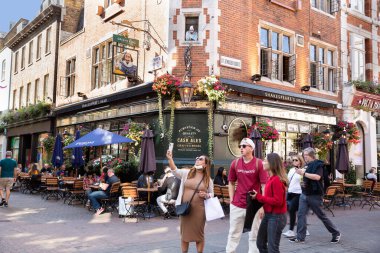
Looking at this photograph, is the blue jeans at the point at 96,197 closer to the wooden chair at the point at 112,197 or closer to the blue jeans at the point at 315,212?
the wooden chair at the point at 112,197

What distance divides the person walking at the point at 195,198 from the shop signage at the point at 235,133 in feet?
27.0

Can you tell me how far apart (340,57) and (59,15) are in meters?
15.7

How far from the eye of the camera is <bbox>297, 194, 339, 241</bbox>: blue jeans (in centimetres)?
749

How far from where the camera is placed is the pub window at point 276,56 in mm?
15852

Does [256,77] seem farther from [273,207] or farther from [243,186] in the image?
[273,207]

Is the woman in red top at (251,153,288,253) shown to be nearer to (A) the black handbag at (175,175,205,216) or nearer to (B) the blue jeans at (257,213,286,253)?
(B) the blue jeans at (257,213,286,253)

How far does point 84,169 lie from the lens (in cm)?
1802

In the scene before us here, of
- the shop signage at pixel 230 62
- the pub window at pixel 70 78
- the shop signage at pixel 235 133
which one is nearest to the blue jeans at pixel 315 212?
the shop signage at pixel 235 133

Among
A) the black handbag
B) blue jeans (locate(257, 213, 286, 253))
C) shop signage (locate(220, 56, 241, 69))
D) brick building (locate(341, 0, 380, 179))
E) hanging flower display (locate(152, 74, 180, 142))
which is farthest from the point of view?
brick building (locate(341, 0, 380, 179))

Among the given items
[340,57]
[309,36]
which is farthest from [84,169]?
[340,57]

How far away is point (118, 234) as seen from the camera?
8312 millimetres

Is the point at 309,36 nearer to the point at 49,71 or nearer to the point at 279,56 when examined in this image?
the point at 279,56

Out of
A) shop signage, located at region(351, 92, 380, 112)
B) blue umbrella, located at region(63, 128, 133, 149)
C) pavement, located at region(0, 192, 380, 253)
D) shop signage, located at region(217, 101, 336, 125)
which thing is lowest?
pavement, located at region(0, 192, 380, 253)

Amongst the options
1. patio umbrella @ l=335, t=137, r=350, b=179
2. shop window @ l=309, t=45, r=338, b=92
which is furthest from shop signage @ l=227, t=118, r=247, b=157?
shop window @ l=309, t=45, r=338, b=92
